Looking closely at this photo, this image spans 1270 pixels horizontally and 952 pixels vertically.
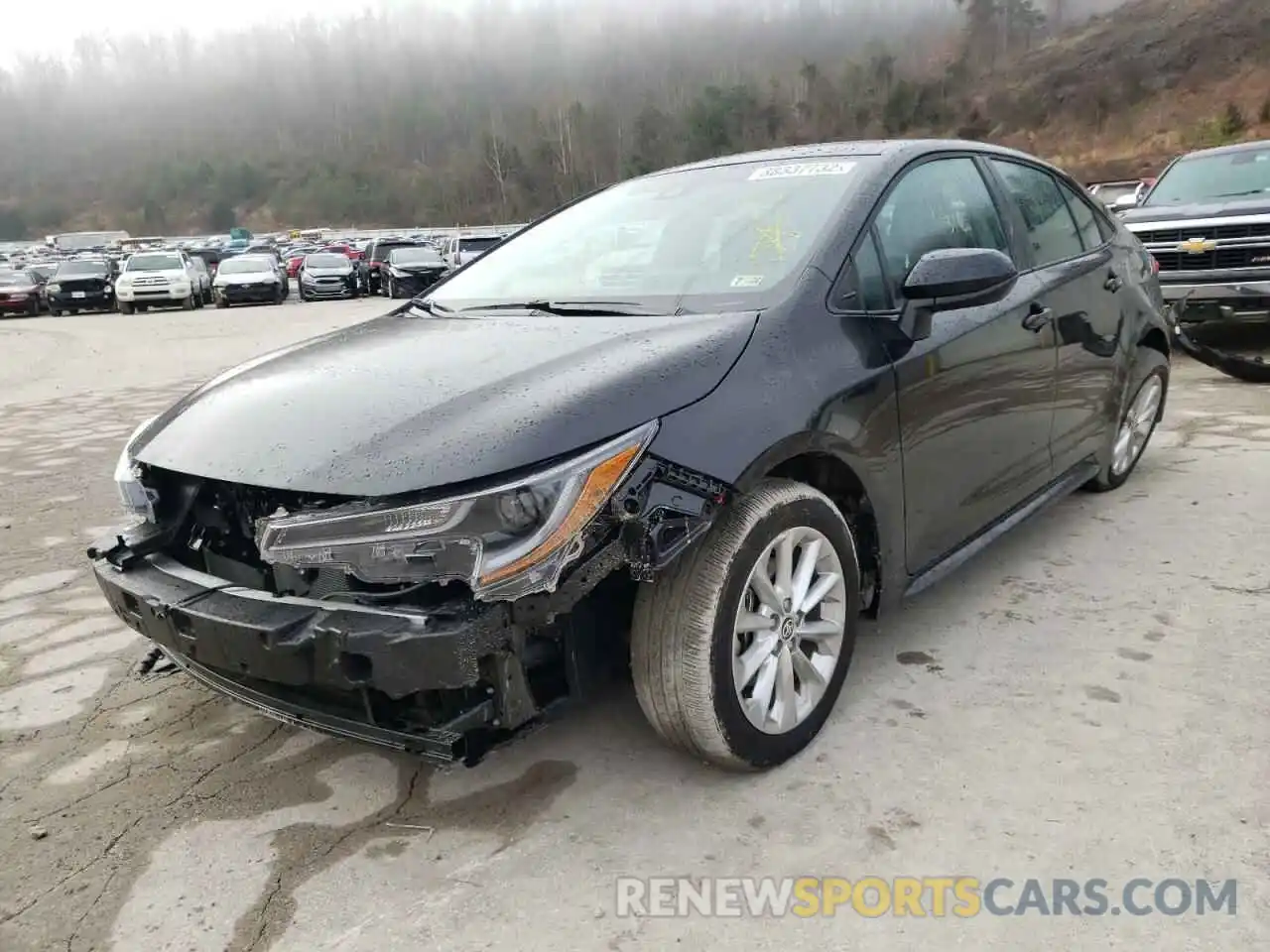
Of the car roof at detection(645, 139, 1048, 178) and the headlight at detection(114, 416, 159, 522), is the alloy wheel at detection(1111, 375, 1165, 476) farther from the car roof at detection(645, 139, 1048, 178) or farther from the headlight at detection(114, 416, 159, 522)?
the headlight at detection(114, 416, 159, 522)

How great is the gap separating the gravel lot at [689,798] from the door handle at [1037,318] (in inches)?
37.1

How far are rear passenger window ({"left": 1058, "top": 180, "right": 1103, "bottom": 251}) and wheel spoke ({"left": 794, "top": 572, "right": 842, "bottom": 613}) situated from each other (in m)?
2.30

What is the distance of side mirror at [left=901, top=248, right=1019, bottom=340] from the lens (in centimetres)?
277

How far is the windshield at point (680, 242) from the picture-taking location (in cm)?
285

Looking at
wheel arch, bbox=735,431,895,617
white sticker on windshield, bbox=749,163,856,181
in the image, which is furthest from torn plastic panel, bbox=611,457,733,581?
white sticker on windshield, bbox=749,163,856,181

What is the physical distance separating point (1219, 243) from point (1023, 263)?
5.79 m

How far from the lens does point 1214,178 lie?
915cm

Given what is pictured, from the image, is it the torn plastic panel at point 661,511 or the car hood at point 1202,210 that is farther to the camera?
the car hood at point 1202,210

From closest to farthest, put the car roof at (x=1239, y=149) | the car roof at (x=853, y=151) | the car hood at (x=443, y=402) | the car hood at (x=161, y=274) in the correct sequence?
the car hood at (x=443, y=402) → the car roof at (x=853, y=151) → the car roof at (x=1239, y=149) → the car hood at (x=161, y=274)

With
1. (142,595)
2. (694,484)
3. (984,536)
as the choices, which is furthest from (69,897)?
(984,536)

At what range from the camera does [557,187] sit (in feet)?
312

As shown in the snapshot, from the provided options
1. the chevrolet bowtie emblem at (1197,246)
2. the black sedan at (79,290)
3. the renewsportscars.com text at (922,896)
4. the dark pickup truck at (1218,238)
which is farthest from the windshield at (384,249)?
the renewsportscars.com text at (922,896)

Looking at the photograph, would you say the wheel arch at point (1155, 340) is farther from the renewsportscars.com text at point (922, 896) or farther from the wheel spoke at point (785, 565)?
the renewsportscars.com text at point (922, 896)

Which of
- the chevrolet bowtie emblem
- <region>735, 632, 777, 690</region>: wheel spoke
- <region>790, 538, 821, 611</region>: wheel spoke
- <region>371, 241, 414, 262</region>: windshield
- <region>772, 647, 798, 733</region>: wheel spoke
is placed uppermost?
<region>371, 241, 414, 262</region>: windshield
